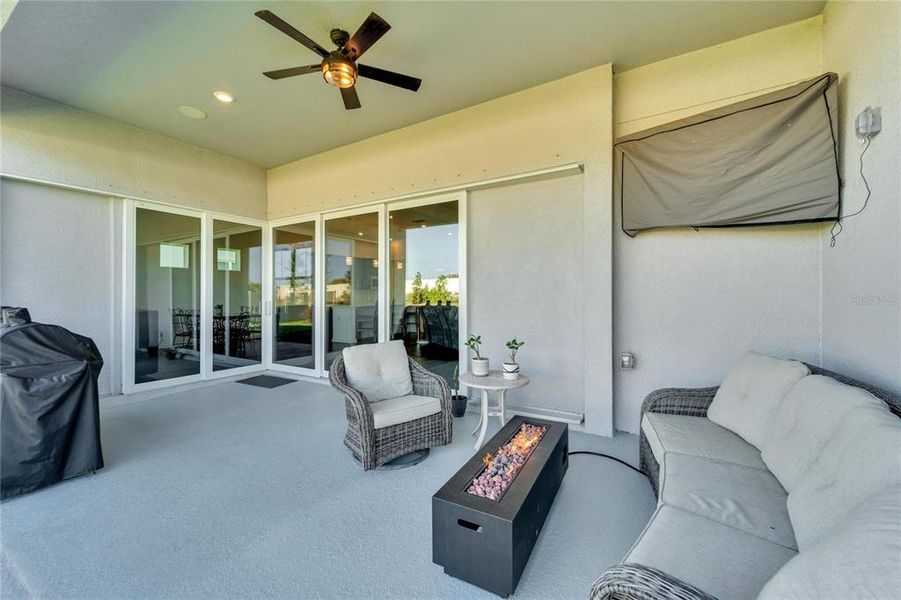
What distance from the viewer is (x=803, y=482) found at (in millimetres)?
1367

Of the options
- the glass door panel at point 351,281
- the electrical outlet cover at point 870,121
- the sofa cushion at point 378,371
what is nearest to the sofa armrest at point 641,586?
the sofa cushion at point 378,371

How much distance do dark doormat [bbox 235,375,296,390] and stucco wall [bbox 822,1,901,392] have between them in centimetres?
568

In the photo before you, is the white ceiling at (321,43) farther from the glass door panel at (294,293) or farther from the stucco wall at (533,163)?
the glass door panel at (294,293)

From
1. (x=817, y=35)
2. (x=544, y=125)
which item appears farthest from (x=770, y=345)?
(x=544, y=125)

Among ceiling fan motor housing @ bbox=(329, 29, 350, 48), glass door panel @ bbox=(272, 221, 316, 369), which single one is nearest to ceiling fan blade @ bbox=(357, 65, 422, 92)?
ceiling fan motor housing @ bbox=(329, 29, 350, 48)

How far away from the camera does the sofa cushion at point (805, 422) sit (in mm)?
1438

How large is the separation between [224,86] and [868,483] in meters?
5.07

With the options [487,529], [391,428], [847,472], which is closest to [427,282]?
[391,428]

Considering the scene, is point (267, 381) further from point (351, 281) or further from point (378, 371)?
point (378, 371)

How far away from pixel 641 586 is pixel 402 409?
1953 millimetres

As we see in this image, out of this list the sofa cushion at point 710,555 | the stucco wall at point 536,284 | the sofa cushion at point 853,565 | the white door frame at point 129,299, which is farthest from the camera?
the white door frame at point 129,299

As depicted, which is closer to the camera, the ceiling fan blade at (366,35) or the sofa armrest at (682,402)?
the ceiling fan blade at (366,35)

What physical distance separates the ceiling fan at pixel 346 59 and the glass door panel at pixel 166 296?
3.40 meters

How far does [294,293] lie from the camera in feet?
18.8
